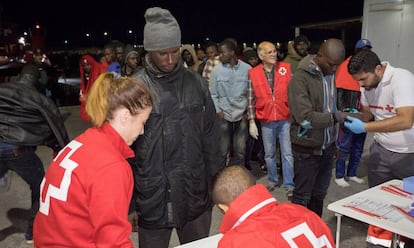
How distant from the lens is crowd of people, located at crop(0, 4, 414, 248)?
1.36 metres

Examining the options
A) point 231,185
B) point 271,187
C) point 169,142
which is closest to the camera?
point 231,185

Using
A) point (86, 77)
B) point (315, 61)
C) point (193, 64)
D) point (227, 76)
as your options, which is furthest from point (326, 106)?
point (86, 77)

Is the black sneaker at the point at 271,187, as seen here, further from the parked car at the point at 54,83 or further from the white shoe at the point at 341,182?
the parked car at the point at 54,83

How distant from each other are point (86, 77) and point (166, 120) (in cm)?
448

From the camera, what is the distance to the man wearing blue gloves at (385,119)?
253cm

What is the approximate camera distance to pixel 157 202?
208 cm

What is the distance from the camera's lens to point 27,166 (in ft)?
11.3

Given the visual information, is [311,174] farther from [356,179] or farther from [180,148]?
[356,179]

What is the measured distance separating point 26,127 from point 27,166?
37 cm

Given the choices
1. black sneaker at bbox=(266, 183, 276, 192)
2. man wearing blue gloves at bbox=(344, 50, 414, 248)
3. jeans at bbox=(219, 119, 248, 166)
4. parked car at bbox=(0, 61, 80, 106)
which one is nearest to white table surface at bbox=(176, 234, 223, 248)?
man wearing blue gloves at bbox=(344, 50, 414, 248)

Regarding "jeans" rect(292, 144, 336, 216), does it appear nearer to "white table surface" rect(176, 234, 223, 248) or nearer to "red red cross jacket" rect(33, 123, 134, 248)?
"white table surface" rect(176, 234, 223, 248)

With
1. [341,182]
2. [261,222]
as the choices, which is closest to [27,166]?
[261,222]

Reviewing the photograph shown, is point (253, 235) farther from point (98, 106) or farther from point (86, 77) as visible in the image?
point (86, 77)

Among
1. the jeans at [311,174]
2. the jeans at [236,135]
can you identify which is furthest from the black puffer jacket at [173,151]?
the jeans at [236,135]
